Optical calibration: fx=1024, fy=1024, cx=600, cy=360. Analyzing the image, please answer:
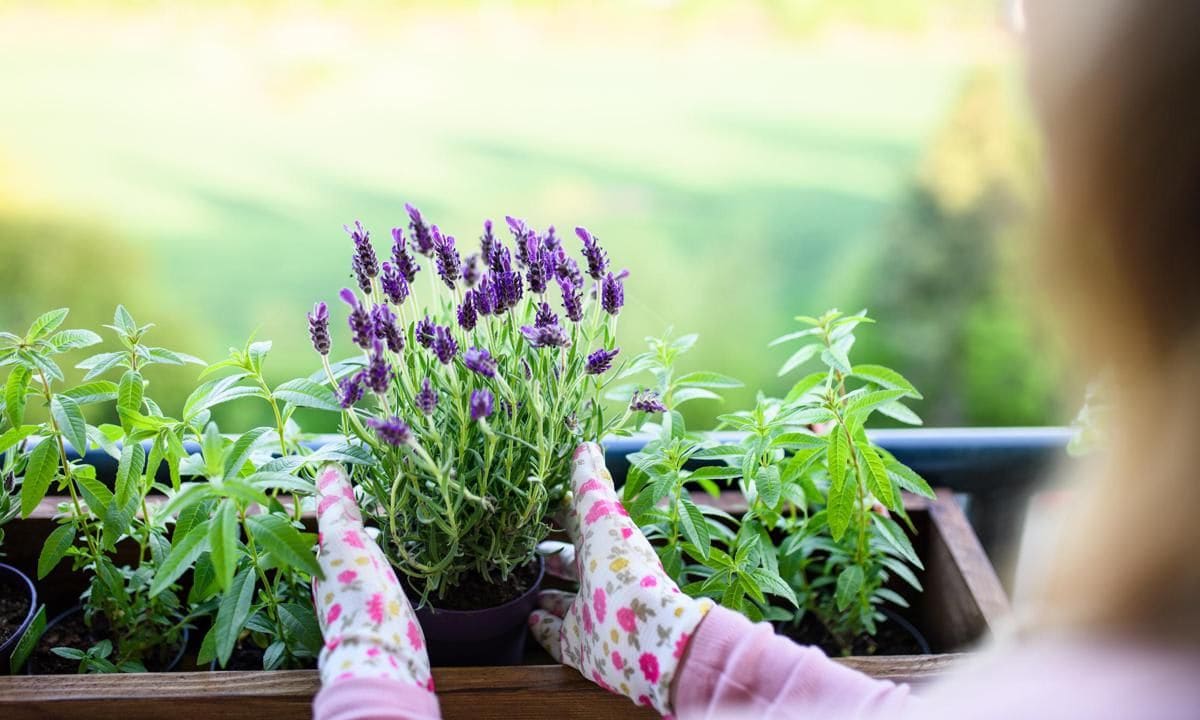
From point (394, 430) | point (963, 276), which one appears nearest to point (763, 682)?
point (394, 430)

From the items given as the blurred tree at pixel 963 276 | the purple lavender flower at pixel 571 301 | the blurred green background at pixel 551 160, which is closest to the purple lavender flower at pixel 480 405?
the purple lavender flower at pixel 571 301

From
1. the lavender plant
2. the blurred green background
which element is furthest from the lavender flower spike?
the blurred green background

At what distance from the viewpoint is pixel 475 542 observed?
91 centimetres

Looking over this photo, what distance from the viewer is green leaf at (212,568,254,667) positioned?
2.71 feet

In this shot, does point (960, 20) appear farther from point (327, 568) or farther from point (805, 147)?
point (327, 568)

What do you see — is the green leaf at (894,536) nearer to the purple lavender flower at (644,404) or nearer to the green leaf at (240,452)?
the purple lavender flower at (644,404)

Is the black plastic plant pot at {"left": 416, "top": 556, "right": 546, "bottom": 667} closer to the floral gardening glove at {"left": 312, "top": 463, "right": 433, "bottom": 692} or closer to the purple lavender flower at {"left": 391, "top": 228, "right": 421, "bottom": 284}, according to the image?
the floral gardening glove at {"left": 312, "top": 463, "right": 433, "bottom": 692}

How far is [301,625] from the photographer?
912 millimetres

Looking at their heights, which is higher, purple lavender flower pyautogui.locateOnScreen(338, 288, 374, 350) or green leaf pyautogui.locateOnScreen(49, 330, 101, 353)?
purple lavender flower pyautogui.locateOnScreen(338, 288, 374, 350)

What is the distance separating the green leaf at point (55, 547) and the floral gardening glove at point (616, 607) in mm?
451

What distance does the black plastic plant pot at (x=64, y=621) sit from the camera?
958 mm

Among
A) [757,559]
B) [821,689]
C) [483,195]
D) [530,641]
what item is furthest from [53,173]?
[821,689]

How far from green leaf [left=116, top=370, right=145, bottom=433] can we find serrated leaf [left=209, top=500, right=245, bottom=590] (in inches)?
7.2

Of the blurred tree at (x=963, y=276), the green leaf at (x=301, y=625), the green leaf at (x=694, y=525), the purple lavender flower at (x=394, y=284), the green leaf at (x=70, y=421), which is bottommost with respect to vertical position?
the green leaf at (x=301, y=625)
